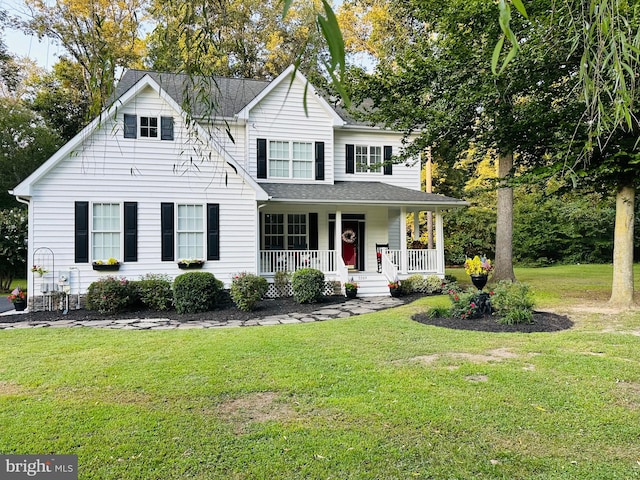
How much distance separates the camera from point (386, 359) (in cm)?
551

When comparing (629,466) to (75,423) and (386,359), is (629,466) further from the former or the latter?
(75,423)

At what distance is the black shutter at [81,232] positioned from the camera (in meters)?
10.5

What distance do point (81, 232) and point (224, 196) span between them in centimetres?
366

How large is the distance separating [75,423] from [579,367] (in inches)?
212

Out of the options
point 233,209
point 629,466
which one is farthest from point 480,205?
point 629,466

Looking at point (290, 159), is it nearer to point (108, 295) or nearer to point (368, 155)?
point (368, 155)

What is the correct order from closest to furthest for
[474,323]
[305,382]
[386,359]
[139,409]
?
[139,409]
[305,382]
[386,359]
[474,323]

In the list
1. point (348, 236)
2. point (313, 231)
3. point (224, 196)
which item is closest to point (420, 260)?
point (348, 236)

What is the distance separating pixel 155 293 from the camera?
1017 centimetres

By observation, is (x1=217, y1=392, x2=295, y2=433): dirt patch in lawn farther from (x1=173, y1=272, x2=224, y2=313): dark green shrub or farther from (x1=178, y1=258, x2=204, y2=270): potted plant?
(x1=178, y1=258, x2=204, y2=270): potted plant

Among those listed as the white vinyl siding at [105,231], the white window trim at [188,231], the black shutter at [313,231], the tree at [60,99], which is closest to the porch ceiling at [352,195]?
the black shutter at [313,231]

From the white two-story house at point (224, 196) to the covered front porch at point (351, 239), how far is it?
42mm

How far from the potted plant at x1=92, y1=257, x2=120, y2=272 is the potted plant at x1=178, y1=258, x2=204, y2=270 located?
153 cm

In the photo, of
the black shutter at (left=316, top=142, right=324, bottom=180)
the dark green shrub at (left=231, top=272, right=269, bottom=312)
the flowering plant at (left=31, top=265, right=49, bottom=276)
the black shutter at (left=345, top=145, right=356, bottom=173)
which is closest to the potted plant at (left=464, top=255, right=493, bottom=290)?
the dark green shrub at (left=231, top=272, right=269, bottom=312)
